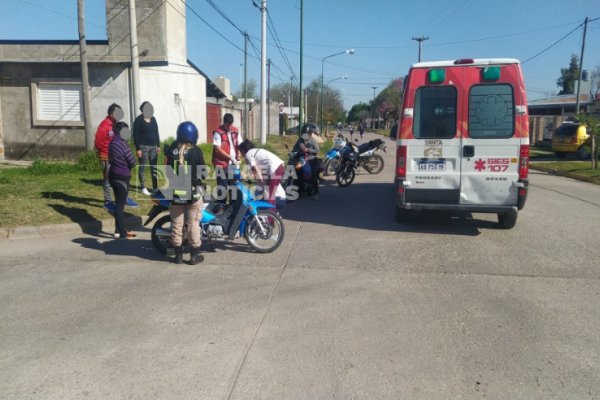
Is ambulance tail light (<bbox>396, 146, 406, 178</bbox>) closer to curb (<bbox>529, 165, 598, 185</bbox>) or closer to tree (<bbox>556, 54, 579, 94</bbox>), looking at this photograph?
curb (<bbox>529, 165, 598, 185</bbox>)

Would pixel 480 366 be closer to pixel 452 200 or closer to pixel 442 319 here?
pixel 442 319

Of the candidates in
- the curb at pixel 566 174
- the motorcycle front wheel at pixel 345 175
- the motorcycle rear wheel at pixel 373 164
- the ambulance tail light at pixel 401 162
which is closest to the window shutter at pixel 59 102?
the motorcycle front wheel at pixel 345 175

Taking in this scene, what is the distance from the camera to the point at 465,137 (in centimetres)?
735

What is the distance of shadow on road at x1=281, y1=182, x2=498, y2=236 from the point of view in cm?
817

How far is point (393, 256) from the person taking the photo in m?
6.40

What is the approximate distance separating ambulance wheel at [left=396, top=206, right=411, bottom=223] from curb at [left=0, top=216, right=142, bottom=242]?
430 centimetres

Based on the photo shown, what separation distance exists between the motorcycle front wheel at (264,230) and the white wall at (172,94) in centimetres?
999

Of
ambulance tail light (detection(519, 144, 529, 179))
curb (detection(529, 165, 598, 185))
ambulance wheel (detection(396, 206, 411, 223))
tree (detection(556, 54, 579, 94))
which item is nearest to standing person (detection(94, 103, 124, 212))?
ambulance wheel (detection(396, 206, 411, 223))

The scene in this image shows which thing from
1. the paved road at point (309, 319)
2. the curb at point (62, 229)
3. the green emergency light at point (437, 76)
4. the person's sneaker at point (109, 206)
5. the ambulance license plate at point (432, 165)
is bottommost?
the paved road at point (309, 319)

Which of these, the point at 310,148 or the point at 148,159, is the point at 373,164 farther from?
the point at 148,159

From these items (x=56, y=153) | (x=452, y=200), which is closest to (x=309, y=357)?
(x=452, y=200)

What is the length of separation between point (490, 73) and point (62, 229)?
6.78 m

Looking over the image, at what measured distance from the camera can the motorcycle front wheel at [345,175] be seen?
13.2 meters

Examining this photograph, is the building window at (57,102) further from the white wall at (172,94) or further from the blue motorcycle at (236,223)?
the blue motorcycle at (236,223)
